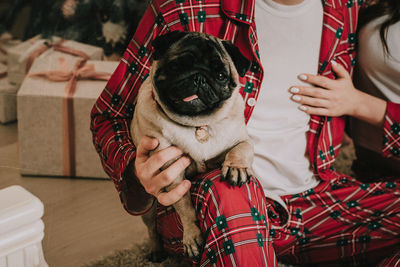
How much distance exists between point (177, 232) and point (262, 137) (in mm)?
281

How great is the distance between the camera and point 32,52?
0.77 m

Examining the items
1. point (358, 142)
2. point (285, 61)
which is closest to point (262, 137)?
point (285, 61)

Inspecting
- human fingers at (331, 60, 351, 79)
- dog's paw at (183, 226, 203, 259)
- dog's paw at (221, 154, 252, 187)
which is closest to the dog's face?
dog's paw at (221, 154, 252, 187)

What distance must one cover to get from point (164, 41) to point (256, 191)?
306 mm

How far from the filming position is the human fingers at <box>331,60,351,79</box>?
36.9 inches

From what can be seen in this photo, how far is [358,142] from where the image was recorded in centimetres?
114

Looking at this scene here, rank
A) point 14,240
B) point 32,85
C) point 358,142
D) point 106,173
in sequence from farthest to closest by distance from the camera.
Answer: point 358,142 → point 106,173 → point 32,85 → point 14,240

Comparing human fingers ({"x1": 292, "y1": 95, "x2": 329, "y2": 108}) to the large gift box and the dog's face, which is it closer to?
the dog's face

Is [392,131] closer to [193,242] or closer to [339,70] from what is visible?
[339,70]

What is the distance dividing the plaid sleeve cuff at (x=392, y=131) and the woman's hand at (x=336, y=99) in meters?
0.02

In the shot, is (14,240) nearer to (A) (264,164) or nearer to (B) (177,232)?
(B) (177,232)

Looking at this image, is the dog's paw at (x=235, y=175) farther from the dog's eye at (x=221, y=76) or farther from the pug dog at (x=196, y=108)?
the dog's eye at (x=221, y=76)

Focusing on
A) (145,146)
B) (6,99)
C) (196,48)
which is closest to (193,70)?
(196,48)

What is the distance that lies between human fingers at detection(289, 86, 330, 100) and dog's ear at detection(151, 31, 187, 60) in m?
0.33
